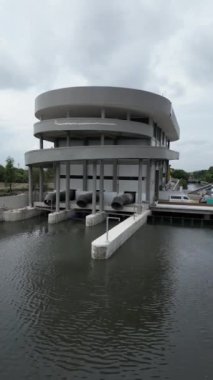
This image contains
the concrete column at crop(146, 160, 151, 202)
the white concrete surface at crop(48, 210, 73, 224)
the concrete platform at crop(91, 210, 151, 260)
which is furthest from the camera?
the concrete column at crop(146, 160, 151, 202)

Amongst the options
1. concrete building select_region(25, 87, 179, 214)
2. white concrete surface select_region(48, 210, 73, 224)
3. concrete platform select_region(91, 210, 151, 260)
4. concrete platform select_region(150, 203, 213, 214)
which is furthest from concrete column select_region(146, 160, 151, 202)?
white concrete surface select_region(48, 210, 73, 224)

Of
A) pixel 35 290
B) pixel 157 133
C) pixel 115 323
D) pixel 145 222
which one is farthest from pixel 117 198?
pixel 115 323

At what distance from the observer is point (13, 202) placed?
4266 cm

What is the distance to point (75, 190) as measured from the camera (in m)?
46.0

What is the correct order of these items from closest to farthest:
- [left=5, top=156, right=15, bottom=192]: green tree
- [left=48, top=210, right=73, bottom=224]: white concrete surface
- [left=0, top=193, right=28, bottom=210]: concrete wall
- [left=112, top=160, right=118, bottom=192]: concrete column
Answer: [left=48, top=210, right=73, bottom=224]: white concrete surface, [left=0, top=193, right=28, bottom=210]: concrete wall, [left=112, top=160, right=118, bottom=192]: concrete column, [left=5, top=156, right=15, bottom=192]: green tree

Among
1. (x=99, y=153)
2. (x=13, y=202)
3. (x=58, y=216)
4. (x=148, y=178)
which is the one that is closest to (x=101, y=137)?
(x=99, y=153)

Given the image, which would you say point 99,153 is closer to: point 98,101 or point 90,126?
point 90,126

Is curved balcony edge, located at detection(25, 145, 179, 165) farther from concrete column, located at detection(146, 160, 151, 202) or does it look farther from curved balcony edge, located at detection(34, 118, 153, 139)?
concrete column, located at detection(146, 160, 151, 202)

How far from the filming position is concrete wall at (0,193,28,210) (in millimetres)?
41375

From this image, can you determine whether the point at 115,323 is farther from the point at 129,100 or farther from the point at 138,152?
the point at 129,100

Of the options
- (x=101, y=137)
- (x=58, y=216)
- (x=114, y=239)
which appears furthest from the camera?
(x=101, y=137)

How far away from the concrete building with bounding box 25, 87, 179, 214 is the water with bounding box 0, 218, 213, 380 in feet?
46.0

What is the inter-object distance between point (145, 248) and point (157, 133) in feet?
A: 106

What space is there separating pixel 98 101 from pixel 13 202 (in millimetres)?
16932
